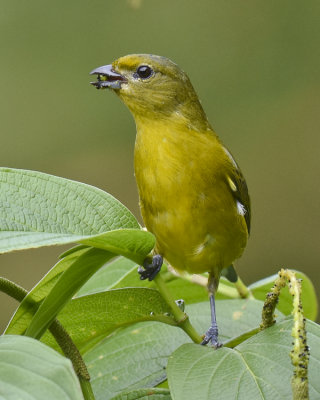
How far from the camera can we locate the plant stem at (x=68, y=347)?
123cm

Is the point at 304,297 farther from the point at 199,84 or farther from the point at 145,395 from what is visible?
the point at 199,84

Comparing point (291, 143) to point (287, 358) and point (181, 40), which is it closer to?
point (181, 40)

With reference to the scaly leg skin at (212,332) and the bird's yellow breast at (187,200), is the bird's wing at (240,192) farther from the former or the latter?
the scaly leg skin at (212,332)

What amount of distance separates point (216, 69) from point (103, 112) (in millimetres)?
1153

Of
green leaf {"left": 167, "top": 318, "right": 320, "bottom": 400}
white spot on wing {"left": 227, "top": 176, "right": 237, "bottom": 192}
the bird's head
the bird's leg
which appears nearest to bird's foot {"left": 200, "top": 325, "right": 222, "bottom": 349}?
the bird's leg

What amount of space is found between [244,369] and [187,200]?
88 centimetres

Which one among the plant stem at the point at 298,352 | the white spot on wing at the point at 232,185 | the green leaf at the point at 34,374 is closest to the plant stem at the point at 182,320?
the plant stem at the point at 298,352

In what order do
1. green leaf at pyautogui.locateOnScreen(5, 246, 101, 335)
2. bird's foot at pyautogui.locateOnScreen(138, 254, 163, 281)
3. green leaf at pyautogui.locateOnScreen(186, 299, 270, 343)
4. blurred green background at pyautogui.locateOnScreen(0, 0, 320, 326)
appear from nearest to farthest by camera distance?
green leaf at pyautogui.locateOnScreen(5, 246, 101, 335)
bird's foot at pyautogui.locateOnScreen(138, 254, 163, 281)
green leaf at pyautogui.locateOnScreen(186, 299, 270, 343)
blurred green background at pyautogui.locateOnScreen(0, 0, 320, 326)

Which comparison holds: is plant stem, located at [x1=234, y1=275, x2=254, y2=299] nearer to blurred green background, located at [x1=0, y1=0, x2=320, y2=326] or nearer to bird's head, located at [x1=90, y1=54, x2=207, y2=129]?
bird's head, located at [x1=90, y1=54, x2=207, y2=129]

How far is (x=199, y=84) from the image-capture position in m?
7.21

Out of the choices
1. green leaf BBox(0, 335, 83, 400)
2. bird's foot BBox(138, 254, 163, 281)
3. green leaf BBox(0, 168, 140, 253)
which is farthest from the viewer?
bird's foot BBox(138, 254, 163, 281)

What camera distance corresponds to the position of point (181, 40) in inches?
294

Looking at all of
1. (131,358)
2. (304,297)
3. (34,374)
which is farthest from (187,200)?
(34,374)

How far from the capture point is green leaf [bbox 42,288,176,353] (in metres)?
1.39
